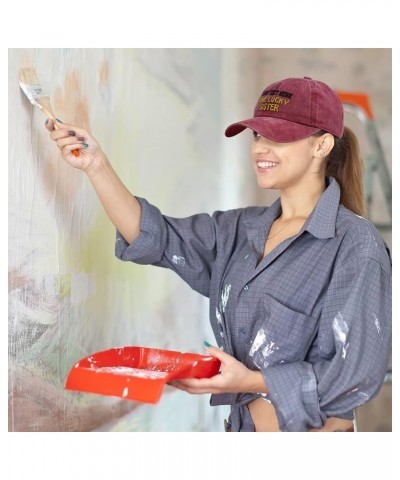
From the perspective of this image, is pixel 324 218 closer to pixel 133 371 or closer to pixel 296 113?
pixel 296 113

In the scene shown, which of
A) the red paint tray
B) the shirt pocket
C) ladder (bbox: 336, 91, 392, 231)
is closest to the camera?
the red paint tray

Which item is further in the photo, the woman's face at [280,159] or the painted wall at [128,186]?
the woman's face at [280,159]

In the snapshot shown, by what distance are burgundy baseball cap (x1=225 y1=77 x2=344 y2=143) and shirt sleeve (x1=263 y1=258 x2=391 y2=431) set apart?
308mm

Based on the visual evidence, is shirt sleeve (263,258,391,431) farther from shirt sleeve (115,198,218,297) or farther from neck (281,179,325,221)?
shirt sleeve (115,198,218,297)

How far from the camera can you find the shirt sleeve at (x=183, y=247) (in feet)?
5.40

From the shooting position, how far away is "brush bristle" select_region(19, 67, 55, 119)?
1.33m

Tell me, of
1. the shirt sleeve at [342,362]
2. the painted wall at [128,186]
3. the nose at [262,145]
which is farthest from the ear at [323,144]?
the painted wall at [128,186]

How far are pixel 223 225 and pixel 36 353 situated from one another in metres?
0.56

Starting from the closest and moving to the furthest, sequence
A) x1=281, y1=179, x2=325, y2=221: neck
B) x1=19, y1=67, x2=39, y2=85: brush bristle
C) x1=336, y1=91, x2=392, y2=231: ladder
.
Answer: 1. x1=19, y1=67, x2=39, y2=85: brush bristle
2. x1=281, y1=179, x2=325, y2=221: neck
3. x1=336, y1=91, x2=392, y2=231: ladder

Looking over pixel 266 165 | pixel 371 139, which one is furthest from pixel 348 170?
pixel 371 139

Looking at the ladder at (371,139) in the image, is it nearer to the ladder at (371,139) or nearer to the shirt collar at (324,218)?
the ladder at (371,139)

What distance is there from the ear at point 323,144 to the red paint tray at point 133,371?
52 centimetres

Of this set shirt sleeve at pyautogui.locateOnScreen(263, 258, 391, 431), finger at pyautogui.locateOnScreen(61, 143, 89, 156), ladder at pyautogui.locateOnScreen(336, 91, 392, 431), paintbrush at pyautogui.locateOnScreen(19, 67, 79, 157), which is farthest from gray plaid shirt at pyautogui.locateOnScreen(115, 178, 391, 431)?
ladder at pyautogui.locateOnScreen(336, 91, 392, 431)
